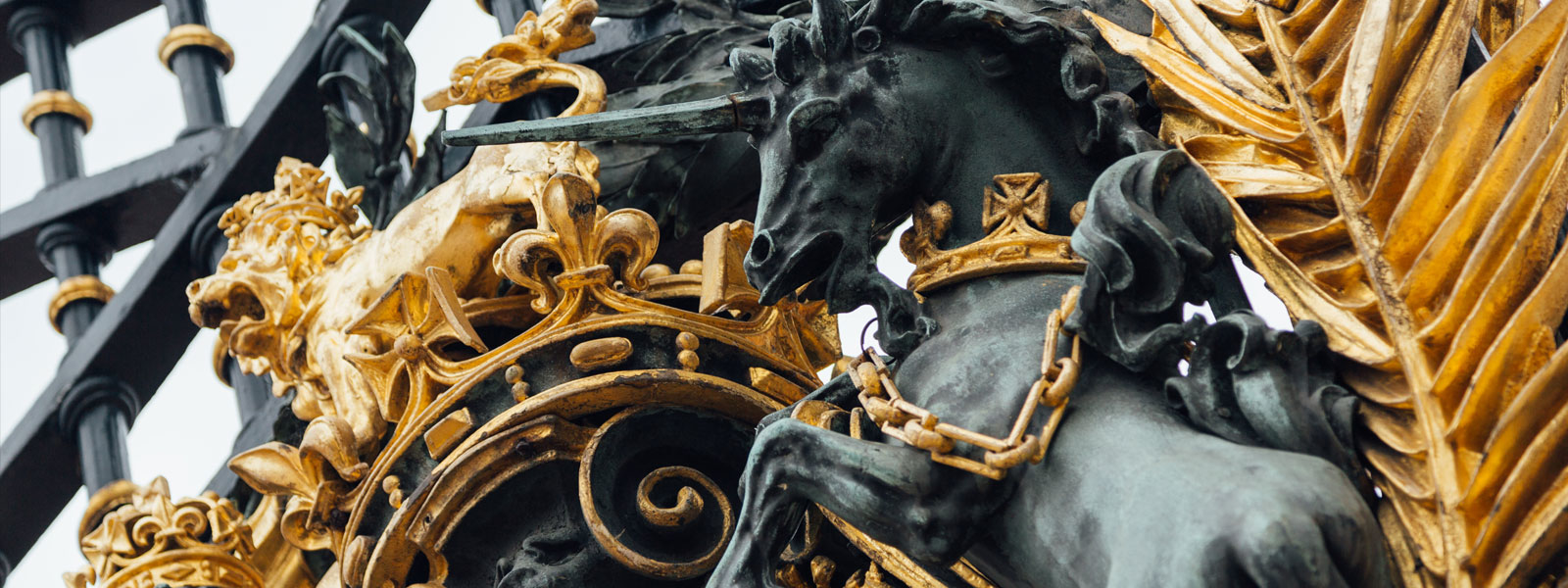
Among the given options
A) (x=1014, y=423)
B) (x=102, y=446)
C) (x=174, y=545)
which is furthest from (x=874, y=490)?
(x=102, y=446)

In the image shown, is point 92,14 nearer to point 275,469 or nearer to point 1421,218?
point 275,469

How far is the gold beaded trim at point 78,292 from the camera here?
18.1 feet

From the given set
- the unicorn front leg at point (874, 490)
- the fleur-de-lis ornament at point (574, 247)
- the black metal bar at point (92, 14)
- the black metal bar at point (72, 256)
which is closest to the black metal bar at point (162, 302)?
the black metal bar at point (72, 256)

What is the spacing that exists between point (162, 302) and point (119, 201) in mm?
540

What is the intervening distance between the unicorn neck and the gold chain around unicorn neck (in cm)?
27

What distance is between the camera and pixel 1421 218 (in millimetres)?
2705

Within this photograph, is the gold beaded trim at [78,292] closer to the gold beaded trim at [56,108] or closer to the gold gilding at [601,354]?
the gold beaded trim at [56,108]

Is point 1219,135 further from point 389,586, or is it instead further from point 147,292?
point 147,292

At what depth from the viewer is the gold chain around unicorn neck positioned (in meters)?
2.55

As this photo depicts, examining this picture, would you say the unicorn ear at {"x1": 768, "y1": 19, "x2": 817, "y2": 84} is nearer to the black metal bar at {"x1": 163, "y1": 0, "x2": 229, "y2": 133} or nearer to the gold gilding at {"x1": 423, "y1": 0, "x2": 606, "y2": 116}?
the gold gilding at {"x1": 423, "y1": 0, "x2": 606, "y2": 116}

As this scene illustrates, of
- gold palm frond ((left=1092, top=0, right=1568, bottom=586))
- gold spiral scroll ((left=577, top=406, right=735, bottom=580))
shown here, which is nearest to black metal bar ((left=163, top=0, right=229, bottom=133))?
gold spiral scroll ((left=577, top=406, right=735, bottom=580))

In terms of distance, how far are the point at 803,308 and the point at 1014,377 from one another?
960 millimetres

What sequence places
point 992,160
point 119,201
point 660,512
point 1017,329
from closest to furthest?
point 1017,329 → point 992,160 → point 660,512 → point 119,201

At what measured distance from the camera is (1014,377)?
2674 mm
